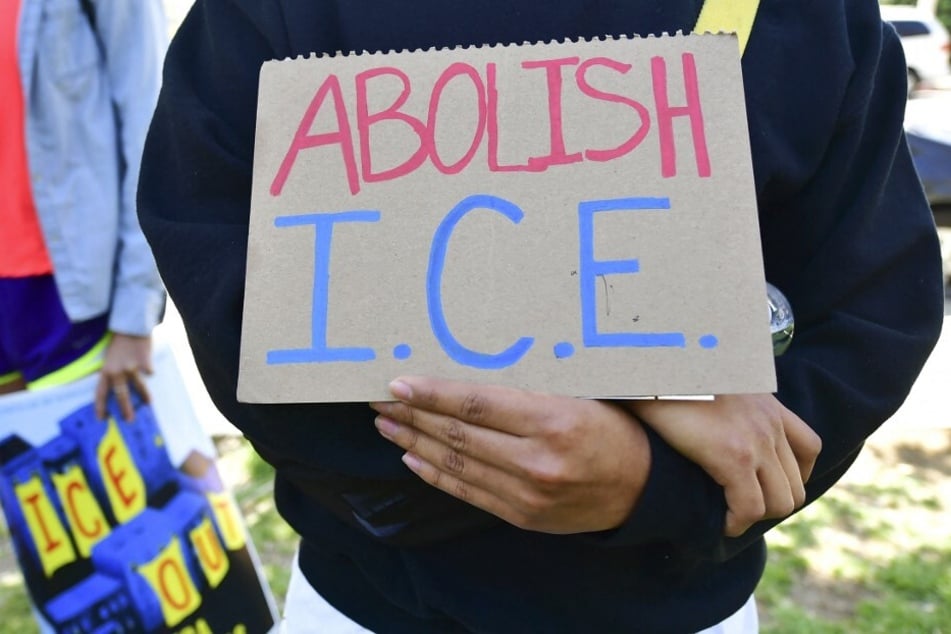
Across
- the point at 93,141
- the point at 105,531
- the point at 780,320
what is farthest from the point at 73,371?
the point at 780,320

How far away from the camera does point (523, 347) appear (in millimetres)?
804

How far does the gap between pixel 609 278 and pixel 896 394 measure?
396 millimetres

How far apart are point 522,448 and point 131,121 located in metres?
1.44

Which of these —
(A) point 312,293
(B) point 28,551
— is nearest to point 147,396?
(B) point 28,551

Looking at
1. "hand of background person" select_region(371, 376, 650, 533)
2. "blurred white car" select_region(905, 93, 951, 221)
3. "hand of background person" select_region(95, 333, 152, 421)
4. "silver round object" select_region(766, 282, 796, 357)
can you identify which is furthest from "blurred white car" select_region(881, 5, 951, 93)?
"hand of background person" select_region(371, 376, 650, 533)

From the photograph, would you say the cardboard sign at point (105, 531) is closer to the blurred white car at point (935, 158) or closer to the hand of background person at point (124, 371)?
the hand of background person at point (124, 371)

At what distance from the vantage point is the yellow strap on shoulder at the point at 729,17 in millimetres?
923

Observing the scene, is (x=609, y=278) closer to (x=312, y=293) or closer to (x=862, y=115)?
(x=312, y=293)

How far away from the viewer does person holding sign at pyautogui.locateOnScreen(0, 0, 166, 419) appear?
5.88 feet

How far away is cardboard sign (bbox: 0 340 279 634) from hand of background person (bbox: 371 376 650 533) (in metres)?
1.15

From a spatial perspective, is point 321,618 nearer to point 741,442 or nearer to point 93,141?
point 741,442

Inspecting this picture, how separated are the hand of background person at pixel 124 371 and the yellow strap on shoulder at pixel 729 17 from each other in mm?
1387

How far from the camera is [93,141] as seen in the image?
187 centimetres

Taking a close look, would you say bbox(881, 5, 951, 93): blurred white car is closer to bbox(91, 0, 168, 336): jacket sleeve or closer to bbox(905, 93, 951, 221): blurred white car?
bbox(905, 93, 951, 221): blurred white car
